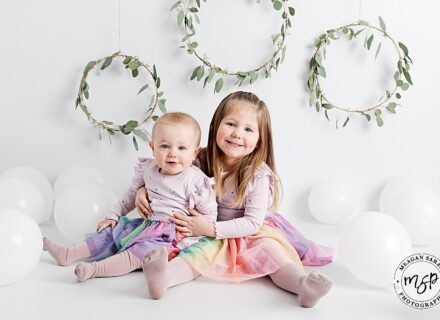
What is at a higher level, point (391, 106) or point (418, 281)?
point (391, 106)

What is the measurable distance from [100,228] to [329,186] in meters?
1.20

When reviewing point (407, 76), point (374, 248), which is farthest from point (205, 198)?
point (407, 76)

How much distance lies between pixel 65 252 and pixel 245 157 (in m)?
0.78

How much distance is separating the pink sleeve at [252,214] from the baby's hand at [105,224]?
427 mm

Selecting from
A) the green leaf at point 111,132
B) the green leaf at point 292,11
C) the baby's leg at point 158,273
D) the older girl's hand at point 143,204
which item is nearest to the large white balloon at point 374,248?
the baby's leg at point 158,273

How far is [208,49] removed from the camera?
126 inches

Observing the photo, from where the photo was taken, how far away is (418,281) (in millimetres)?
2113

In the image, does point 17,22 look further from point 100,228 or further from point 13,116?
point 100,228

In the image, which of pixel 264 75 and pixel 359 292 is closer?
pixel 359 292

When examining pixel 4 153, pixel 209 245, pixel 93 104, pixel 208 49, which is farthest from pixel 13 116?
pixel 209 245

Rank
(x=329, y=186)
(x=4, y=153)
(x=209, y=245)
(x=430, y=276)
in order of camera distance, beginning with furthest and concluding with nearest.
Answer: (x=4, y=153) < (x=329, y=186) < (x=209, y=245) < (x=430, y=276)

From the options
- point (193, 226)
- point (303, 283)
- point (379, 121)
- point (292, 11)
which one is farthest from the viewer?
point (379, 121)

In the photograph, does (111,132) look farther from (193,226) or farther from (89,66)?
(193,226)

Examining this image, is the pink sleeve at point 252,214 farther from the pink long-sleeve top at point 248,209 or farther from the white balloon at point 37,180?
the white balloon at point 37,180
